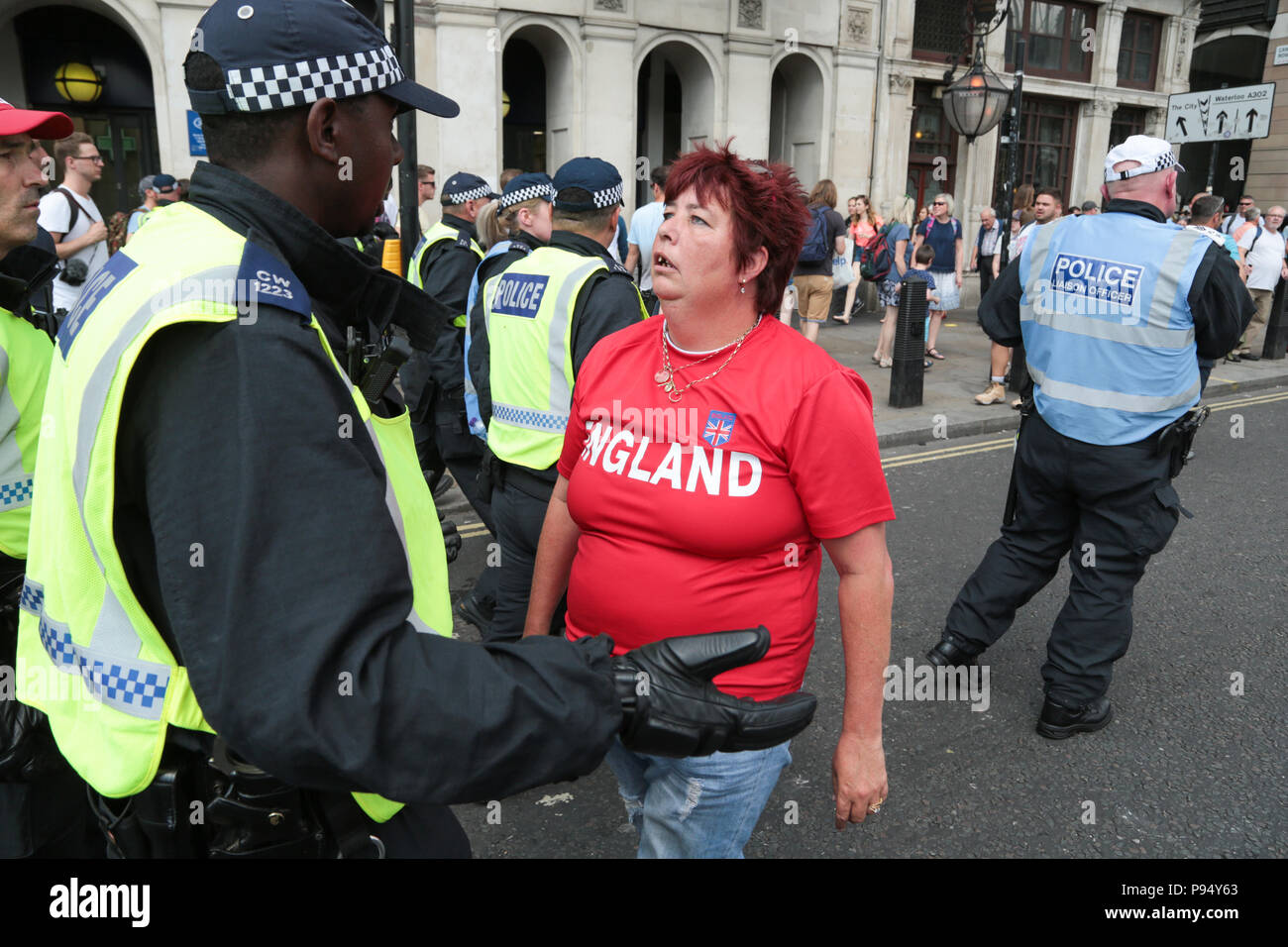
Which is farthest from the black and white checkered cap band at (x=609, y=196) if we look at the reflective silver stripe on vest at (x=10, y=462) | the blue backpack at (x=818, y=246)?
the blue backpack at (x=818, y=246)

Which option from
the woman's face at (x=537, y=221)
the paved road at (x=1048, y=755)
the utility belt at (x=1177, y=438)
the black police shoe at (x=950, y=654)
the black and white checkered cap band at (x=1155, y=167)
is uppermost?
the black and white checkered cap band at (x=1155, y=167)

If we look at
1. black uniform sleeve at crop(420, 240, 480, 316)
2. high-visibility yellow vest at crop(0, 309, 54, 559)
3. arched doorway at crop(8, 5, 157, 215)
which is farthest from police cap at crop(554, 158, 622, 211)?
arched doorway at crop(8, 5, 157, 215)

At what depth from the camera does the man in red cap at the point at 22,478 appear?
1859 mm

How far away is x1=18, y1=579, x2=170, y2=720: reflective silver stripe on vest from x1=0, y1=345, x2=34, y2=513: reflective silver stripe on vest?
110 centimetres

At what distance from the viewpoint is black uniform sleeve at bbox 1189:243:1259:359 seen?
135 inches

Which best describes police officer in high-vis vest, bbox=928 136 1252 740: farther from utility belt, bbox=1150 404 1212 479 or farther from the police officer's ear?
the police officer's ear

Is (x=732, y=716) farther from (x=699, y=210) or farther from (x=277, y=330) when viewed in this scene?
(x=699, y=210)

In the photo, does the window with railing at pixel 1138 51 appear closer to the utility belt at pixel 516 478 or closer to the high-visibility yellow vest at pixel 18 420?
the utility belt at pixel 516 478

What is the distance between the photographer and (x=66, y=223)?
692 centimetres

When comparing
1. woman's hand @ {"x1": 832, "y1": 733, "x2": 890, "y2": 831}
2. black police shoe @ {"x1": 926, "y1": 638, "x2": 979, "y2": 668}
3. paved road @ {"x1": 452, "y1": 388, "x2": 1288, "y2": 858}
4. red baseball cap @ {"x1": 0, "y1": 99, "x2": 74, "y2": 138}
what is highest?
red baseball cap @ {"x1": 0, "y1": 99, "x2": 74, "y2": 138}

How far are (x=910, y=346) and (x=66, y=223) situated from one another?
23.4 feet

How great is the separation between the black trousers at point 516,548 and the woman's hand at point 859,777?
66.1 inches

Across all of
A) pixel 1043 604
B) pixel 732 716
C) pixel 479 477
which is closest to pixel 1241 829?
pixel 1043 604

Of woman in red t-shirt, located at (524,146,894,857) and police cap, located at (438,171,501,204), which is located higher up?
police cap, located at (438,171,501,204)
